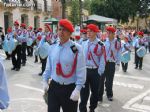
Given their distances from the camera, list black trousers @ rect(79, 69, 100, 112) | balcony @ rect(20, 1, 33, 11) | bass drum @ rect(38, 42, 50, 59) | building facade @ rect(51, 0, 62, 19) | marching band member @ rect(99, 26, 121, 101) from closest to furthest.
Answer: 1. black trousers @ rect(79, 69, 100, 112)
2. marching band member @ rect(99, 26, 121, 101)
3. bass drum @ rect(38, 42, 50, 59)
4. balcony @ rect(20, 1, 33, 11)
5. building facade @ rect(51, 0, 62, 19)

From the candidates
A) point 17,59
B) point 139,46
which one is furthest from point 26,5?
point 17,59

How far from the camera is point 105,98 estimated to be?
373 inches

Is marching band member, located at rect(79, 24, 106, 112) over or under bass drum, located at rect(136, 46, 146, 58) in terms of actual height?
over

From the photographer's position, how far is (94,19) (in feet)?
109

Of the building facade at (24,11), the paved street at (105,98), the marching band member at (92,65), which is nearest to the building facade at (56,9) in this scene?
the building facade at (24,11)

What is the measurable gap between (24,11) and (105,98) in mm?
40065

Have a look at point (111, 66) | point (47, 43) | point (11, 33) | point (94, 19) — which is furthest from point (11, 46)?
point (94, 19)

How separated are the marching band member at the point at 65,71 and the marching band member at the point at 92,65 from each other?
202 cm

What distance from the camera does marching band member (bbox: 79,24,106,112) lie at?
7.25m

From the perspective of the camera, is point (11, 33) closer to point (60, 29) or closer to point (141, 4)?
point (60, 29)

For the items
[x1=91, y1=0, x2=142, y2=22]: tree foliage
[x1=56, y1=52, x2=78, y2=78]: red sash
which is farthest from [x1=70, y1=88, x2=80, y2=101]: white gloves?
[x1=91, y1=0, x2=142, y2=22]: tree foliage

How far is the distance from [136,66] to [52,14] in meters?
43.5

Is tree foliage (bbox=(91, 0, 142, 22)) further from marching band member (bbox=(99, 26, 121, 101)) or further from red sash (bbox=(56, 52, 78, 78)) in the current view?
red sash (bbox=(56, 52, 78, 78))

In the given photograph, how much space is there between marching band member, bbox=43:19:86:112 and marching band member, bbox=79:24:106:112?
6.62 ft
